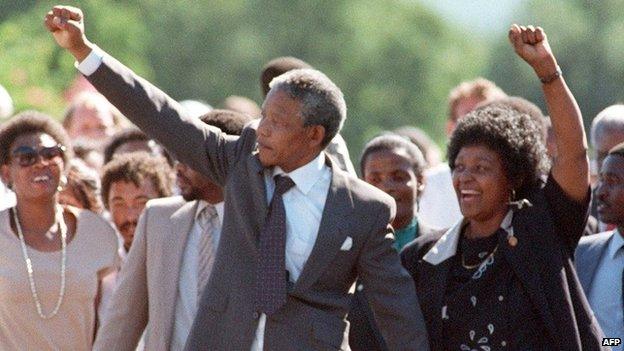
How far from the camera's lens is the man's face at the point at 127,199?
37.0ft

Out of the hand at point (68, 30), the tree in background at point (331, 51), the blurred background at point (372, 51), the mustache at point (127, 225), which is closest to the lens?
the hand at point (68, 30)

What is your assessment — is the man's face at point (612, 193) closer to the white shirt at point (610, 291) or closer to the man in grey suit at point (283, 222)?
the white shirt at point (610, 291)

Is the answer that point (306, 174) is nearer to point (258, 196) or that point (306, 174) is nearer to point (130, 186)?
point (258, 196)

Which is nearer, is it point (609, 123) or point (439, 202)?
point (609, 123)

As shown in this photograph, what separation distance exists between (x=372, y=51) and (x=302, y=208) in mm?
42296

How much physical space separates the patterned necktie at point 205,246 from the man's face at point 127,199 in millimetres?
1784

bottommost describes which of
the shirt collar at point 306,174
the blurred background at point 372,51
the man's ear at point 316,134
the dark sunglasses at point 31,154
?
the blurred background at point 372,51

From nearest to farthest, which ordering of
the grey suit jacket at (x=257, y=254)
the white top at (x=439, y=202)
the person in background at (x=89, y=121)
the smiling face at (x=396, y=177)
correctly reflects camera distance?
the grey suit jacket at (x=257, y=254), the smiling face at (x=396, y=177), the white top at (x=439, y=202), the person in background at (x=89, y=121)

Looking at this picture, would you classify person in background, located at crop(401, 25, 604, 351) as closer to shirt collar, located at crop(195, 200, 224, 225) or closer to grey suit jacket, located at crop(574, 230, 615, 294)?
grey suit jacket, located at crop(574, 230, 615, 294)

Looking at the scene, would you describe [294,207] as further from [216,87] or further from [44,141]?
[216,87]

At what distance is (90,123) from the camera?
48.8 ft

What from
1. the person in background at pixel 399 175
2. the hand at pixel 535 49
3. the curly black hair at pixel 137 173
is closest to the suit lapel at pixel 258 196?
the hand at pixel 535 49

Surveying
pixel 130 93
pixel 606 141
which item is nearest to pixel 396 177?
pixel 606 141

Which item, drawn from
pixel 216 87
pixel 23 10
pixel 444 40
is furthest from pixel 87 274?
pixel 444 40
